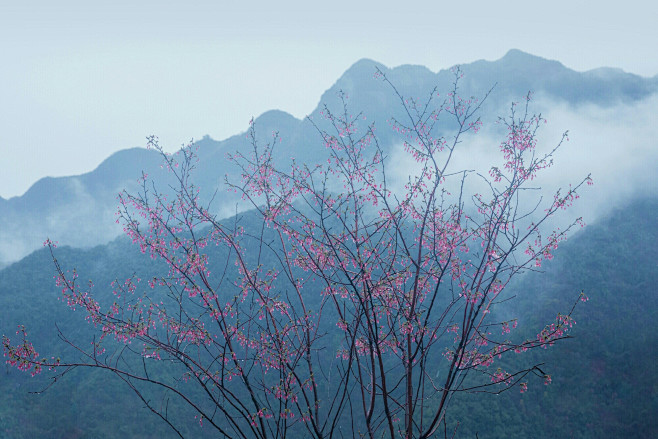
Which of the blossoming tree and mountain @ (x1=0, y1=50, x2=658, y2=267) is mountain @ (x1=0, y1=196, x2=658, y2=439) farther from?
mountain @ (x1=0, y1=50, x2=658, y2=267)

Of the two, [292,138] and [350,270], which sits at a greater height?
[292,138]

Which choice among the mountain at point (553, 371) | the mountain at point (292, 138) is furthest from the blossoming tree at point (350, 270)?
the mountain at point (292, 138)

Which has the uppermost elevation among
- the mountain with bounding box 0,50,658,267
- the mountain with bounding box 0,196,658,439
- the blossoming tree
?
the mountain with bounding box 0,50,658,267

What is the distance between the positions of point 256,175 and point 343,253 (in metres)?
1.25

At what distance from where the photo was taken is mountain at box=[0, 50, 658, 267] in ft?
260

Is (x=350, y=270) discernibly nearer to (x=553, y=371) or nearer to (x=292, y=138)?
(x=553, y=371)

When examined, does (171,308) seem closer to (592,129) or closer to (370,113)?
(370,113)

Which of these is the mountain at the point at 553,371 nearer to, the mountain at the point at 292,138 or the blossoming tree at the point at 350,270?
the blossoming tree at the point at 350,270

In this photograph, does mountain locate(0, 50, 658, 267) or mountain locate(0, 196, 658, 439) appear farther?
mountain locate(0, 50, 658, 267)

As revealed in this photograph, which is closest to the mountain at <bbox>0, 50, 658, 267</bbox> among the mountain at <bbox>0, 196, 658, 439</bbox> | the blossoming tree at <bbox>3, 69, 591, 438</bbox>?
the mountain at <bbox>0, 196, 658, 439</bbox>

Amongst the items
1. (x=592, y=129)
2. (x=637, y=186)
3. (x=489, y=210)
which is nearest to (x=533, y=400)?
(x=489, y=210)

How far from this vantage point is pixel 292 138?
85.8 metres

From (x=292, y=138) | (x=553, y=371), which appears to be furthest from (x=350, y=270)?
(x=292, y=138)

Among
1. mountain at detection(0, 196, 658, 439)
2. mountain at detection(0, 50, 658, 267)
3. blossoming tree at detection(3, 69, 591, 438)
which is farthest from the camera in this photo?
mountain at detection(0, 50, 658, 267)
